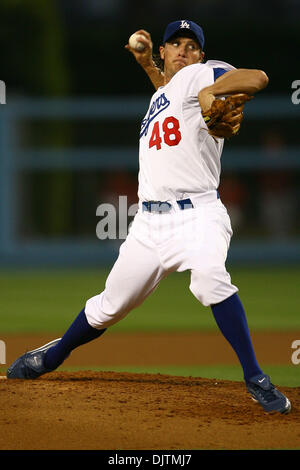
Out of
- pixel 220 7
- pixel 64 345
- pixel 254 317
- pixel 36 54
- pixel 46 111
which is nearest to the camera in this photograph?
pixel 64 345

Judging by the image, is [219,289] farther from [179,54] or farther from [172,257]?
[179,54]

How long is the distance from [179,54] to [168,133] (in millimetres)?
502

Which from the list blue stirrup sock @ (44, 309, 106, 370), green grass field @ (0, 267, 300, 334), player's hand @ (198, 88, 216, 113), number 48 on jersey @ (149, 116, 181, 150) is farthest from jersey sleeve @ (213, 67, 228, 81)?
green grass field @ (0, 267, 300, 334)

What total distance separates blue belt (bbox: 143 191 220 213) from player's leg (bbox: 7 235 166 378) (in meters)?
0.17

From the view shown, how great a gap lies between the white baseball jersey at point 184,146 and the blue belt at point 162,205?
24 millimetres

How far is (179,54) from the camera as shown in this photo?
4566 millimetres

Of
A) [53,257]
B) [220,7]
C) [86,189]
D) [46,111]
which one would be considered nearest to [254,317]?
[53,257]

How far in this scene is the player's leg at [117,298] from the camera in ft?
14.1

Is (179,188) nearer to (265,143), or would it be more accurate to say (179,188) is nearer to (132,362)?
(132,362)

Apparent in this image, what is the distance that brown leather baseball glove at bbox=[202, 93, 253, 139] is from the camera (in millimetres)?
3949

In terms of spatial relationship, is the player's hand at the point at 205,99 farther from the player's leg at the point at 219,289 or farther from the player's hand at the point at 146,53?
the player's hand at the point at 146,53

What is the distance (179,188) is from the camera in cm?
427

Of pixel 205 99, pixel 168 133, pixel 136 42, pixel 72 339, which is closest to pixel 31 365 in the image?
pixel 72 339

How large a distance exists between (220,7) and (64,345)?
842 inches
